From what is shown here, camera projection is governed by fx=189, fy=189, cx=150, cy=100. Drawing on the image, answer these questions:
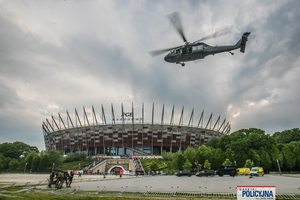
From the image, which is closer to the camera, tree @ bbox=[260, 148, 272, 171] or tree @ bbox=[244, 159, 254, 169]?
tree @ bbox=[244, 159, 254, 169]

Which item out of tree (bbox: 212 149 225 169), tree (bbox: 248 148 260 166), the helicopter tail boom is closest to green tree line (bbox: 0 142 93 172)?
tree (bbox: 212 149 225 169)

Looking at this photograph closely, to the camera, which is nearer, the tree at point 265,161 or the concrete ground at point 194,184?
the concrete ground at point 194,184

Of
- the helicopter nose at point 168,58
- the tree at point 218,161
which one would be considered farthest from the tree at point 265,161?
the helicopter nose at point 168,58

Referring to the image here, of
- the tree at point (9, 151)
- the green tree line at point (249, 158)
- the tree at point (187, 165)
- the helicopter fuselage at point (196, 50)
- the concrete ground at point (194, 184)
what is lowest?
the concrete ground at point (194, 184)

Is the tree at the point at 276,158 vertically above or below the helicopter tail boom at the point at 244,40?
below

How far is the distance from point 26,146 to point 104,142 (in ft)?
178

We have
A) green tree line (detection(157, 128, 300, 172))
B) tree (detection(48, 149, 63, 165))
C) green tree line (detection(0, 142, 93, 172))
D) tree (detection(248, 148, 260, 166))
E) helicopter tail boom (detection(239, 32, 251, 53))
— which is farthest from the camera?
tree (detection(48, 149, 63, 165))

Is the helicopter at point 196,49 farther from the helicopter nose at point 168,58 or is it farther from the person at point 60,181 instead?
the person at point 60,181

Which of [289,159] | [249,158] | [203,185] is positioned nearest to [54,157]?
[203,185]

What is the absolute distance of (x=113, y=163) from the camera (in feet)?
243

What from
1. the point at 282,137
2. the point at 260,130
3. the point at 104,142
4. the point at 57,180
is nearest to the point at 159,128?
the point at 104,142

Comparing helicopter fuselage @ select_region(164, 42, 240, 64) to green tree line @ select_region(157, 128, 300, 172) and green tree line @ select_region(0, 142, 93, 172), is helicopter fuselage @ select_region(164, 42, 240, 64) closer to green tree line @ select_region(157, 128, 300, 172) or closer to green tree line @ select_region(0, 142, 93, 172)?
green tree line @ select_region(157, 128, 300, 172)

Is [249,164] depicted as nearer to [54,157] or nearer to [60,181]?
[60,181]

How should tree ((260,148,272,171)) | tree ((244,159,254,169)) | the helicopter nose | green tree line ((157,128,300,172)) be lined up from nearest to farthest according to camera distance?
1. the helicopter nose
2. tree ((244,159,254,169))
3. green tree line ((157,128,300,172))
4. tree ((260,148,272,171))
